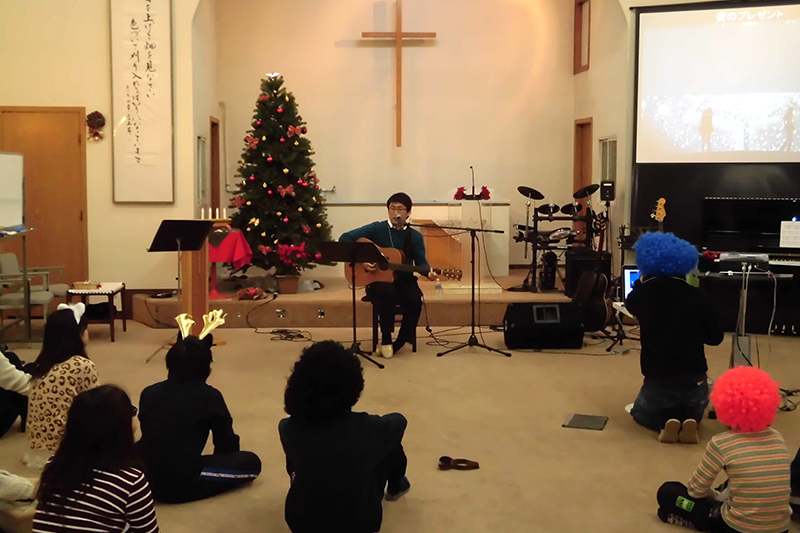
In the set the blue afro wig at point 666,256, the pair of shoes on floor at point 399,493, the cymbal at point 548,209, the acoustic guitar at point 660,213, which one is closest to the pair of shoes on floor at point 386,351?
the blue afro wig at point 666,256

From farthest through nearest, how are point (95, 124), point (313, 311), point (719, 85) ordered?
point (719, 85) → point (95, 124) → point (313, 311)

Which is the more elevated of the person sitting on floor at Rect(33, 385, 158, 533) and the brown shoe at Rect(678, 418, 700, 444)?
the person sitting on floor at Rect(33, 385, 158, 533)

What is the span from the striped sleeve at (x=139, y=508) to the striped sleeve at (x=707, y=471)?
2.10 metres

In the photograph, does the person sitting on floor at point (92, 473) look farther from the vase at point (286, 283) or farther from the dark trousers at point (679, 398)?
the vase at point (286, 283)

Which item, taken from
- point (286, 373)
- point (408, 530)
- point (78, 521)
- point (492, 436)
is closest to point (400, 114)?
point (286, 373)

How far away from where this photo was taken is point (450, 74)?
37.0 feet

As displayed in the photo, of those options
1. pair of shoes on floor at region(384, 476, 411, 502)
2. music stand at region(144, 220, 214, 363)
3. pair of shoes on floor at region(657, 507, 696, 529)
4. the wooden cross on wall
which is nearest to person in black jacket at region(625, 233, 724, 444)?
pair of shoes on floor at region(657, 507, 696, 529)

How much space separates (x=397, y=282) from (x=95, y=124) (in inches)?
150

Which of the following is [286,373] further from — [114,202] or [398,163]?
[398,163]

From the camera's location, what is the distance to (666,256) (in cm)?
473

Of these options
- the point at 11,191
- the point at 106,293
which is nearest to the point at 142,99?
the point at 11,191

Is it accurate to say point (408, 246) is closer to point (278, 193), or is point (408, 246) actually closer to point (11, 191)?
point (278, 193)

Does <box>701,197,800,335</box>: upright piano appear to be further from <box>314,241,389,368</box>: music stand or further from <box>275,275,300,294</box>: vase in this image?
<box>275,275,300,294</box>: vase

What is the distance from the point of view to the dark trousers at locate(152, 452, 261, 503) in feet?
12.4
